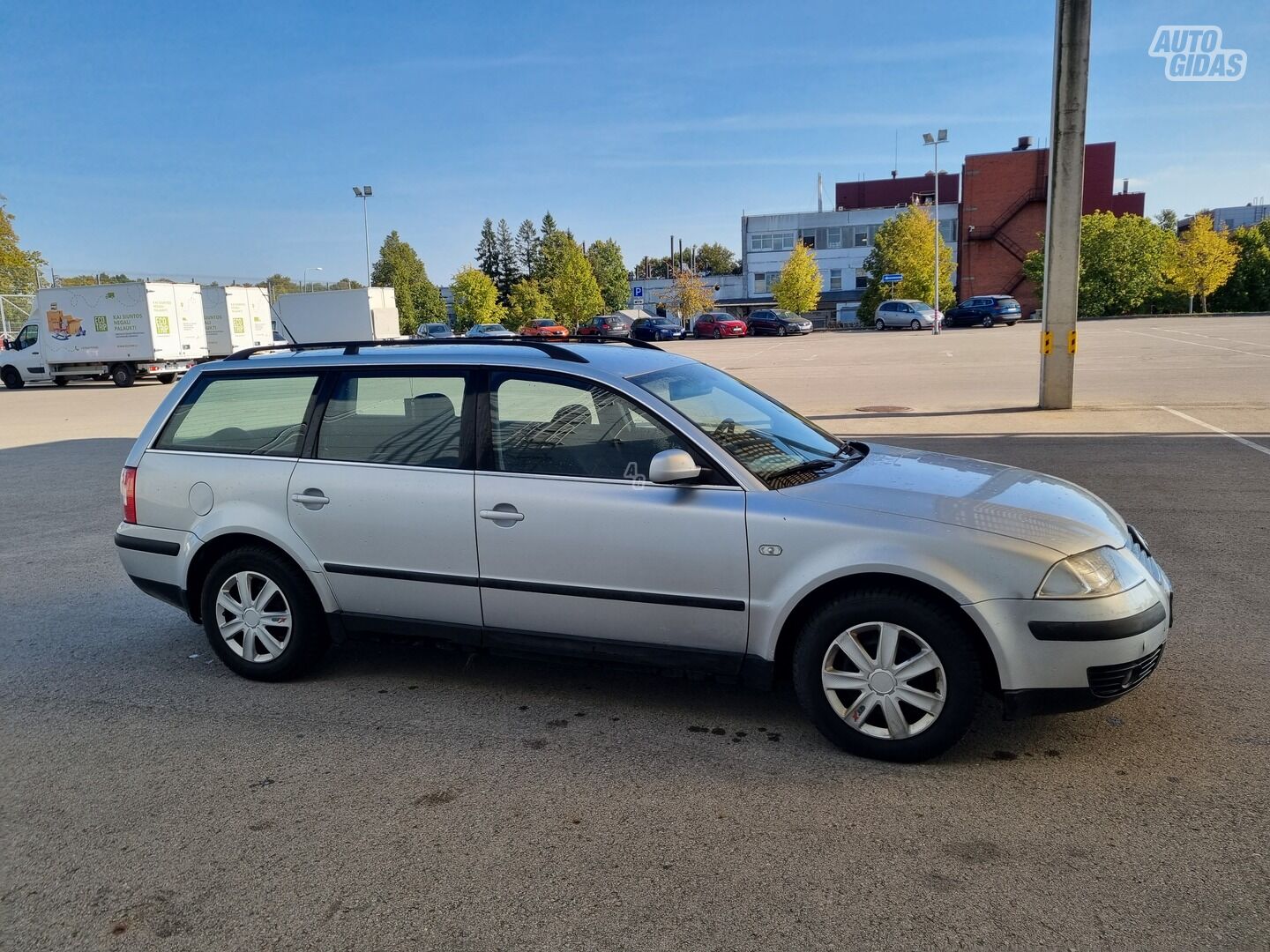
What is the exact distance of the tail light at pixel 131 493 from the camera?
4883mm

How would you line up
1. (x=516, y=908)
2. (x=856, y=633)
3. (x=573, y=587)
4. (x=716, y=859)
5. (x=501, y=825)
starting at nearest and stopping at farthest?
(x=516, y=908) < (x=716, y=859) < (x=501, y=825) < (x=856, y=633) < (x=573, y=587)

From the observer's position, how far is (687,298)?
80562 mm

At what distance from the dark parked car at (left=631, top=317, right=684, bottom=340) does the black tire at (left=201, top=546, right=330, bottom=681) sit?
162 ft

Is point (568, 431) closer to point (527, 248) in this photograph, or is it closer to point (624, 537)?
point (624, 537)

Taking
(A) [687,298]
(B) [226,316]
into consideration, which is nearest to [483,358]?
(B) [226,316]

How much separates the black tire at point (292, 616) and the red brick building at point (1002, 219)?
70.4 meters

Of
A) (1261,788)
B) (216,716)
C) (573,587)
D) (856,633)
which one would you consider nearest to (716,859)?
(856,633)

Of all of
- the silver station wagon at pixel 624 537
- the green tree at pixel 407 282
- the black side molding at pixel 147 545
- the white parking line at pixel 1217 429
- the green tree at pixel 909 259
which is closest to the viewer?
the silver station wagon at pixel 624 537

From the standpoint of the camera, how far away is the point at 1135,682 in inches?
137

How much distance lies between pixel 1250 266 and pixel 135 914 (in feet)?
226

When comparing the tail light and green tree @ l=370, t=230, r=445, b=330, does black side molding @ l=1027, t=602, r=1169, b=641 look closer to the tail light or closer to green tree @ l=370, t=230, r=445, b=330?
the tail light

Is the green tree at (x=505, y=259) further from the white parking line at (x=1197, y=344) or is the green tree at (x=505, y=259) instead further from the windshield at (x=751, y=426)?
the windshield at (x=751, y=426)

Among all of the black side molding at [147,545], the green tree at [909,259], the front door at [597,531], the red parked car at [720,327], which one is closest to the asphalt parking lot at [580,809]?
the front door at [597,531]

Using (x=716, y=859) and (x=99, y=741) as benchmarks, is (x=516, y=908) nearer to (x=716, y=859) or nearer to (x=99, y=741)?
(x=716, y=859)
